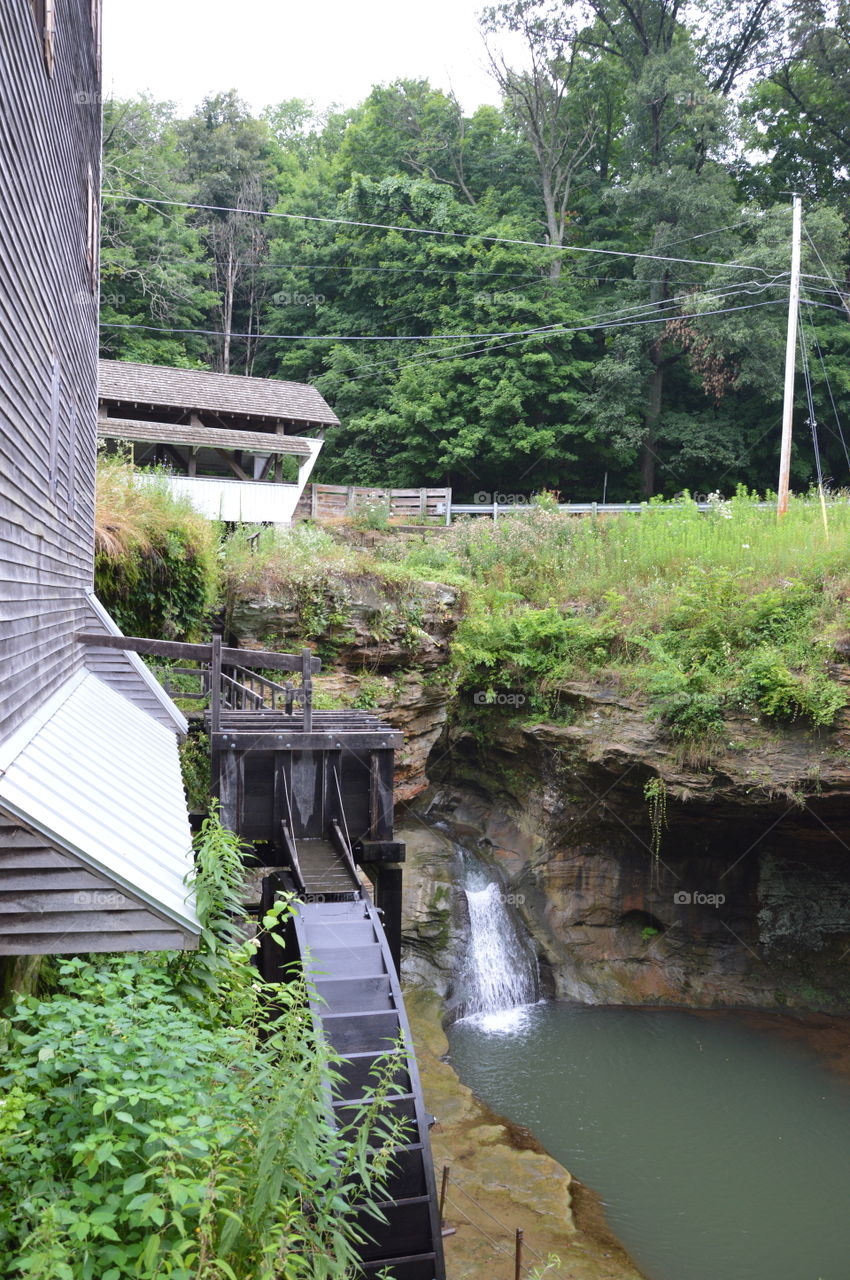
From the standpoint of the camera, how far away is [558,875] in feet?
49.4

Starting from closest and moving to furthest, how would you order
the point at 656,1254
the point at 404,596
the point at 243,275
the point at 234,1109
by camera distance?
the point at 234,1109 < the point at 656,1254 < the point at 404,596 < the point at 243,275

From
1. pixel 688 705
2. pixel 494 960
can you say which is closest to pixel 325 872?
pixel 494 960

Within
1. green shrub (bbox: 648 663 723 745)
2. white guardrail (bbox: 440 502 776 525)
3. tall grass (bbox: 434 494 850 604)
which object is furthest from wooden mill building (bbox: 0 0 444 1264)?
white guardrail (bbox: 440 502 776 525)

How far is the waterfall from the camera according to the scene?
1391 centimetres

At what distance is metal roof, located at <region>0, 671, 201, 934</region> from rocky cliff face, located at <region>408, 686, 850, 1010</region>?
7881 millimetres

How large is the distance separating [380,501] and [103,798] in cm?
1959

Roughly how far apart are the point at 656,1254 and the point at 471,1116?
241 cm

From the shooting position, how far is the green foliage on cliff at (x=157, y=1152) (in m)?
2.99

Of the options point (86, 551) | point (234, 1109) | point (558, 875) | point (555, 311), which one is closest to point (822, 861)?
point (558, 875)

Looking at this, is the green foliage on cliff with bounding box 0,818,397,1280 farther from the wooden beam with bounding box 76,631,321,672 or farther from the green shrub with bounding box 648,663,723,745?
the green shrub with bounding box 648,663,723,745

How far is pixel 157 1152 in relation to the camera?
3197 mm

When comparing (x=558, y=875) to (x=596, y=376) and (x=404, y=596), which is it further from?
(x=596, y=376)

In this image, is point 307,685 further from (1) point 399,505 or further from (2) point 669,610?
(1) point 399,505

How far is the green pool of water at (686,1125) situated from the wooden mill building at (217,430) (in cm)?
1272
